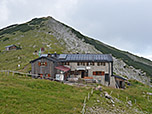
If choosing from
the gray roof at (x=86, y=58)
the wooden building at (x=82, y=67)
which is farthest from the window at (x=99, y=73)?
the gray roof at (x=86, y=58)

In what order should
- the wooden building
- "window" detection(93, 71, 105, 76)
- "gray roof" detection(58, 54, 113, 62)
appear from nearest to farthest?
the wooden building
"window" detection(93, 71, 105, 76)
"gray roof" detection(58, 54, 113, 62)

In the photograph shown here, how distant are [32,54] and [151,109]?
52.4 metres

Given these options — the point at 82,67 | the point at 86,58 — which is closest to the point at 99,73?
the point at 82,67

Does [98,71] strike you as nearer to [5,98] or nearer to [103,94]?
[103,94]

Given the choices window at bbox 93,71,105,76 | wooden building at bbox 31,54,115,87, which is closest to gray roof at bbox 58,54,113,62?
wooden building at bbox 31,54,115,87

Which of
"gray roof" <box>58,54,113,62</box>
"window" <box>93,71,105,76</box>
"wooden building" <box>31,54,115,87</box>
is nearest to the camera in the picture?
"wooden building" <box>31,54,115,87</box>

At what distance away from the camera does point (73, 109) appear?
18.0 metres

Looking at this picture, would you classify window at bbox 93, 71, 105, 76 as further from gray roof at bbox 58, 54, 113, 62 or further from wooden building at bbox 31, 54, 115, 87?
gray roof at bbox 58, 54, 113, 62

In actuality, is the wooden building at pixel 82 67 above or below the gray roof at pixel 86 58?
below

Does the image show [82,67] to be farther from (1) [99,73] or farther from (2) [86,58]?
(1) [99,73]

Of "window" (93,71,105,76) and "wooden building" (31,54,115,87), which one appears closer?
"wooden building" (31,54,115,87)

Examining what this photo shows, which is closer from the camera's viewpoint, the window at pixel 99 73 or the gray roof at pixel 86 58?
the window at pixel 99 73

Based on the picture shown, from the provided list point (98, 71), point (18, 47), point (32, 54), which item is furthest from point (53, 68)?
point (18, 47)

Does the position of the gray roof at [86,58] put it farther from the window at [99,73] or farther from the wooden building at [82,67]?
the window at [99,73]
